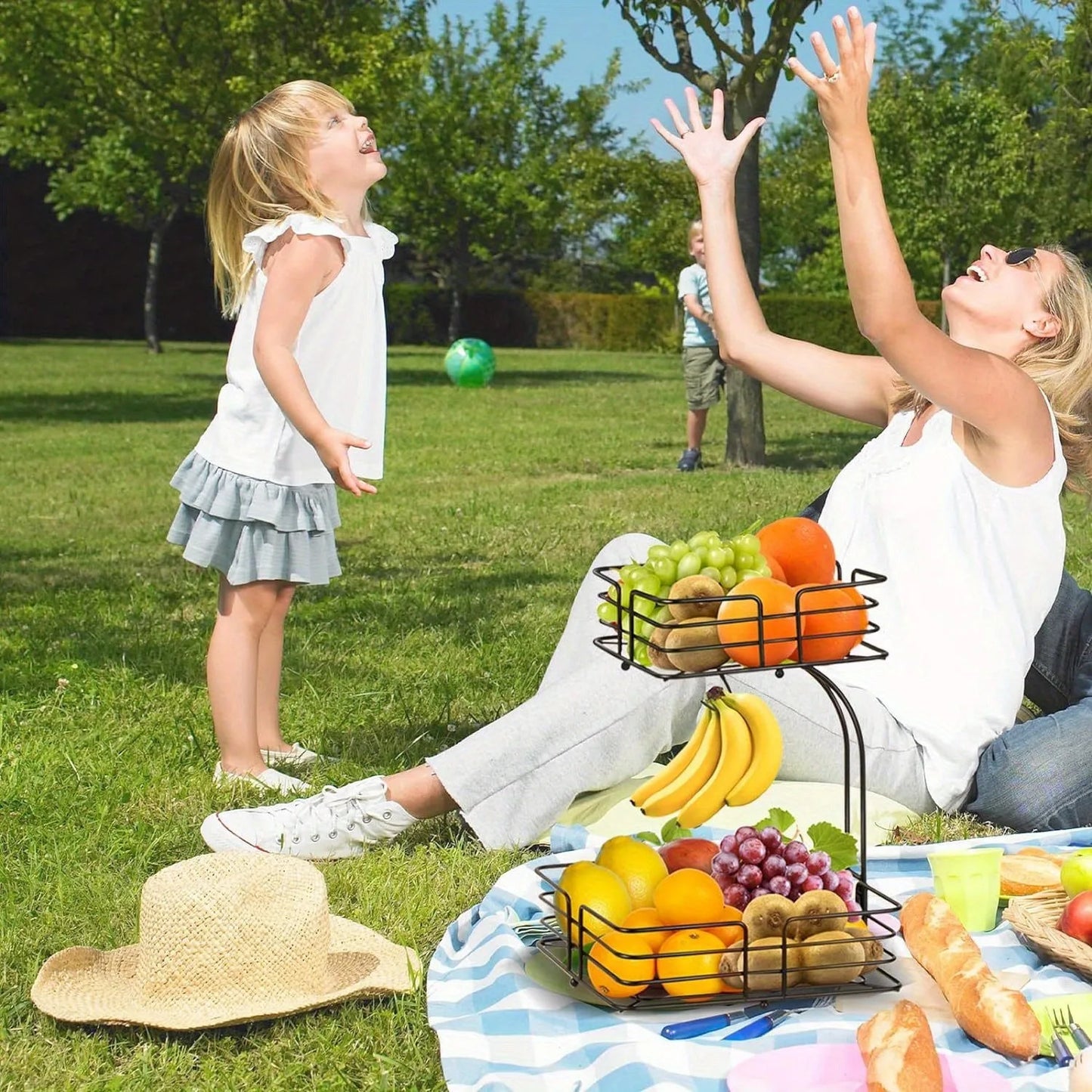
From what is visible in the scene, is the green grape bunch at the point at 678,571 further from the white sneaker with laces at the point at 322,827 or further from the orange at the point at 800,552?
the white sneaker with laces at the point at 322,827

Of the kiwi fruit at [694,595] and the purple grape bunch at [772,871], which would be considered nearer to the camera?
the kiwi fruit at [694,595]

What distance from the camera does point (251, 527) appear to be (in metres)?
4.25

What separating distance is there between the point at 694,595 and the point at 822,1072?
831 mm

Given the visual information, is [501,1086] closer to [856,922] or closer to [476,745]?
[856,922]

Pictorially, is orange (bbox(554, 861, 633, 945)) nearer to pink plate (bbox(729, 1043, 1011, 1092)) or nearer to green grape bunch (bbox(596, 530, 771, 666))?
pink plate (bbox(729, 1043, 1011, 1092))

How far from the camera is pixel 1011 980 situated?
2887 mm

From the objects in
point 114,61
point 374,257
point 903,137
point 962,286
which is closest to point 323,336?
point 374,257

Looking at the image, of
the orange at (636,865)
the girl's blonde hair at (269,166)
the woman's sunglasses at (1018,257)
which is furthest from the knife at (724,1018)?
the girl's blonde hair at (269,166)

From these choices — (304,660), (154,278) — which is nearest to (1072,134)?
(154,278)

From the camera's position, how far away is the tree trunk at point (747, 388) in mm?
12406

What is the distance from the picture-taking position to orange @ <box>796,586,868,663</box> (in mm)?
2449

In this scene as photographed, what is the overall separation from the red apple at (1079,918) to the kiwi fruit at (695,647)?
2.32 feet

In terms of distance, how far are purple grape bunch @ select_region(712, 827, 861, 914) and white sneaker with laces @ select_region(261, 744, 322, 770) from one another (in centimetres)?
196

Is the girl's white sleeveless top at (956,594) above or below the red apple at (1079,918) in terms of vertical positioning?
above
